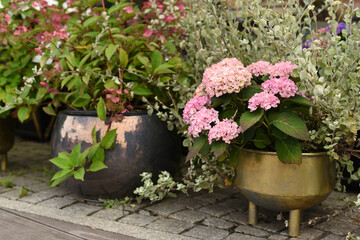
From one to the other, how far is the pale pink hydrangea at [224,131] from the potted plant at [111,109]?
60cm

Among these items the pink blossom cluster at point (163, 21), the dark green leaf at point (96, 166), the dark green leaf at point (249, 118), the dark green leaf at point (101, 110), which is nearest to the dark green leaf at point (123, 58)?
the dark green leaf at point (101, 110)

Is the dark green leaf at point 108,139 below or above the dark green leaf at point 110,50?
below

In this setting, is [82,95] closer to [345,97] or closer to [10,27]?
[10,27]

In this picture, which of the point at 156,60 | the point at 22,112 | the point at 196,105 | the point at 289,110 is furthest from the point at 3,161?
the point at 289,110

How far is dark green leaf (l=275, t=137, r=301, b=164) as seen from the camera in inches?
93.1

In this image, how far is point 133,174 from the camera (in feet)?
10.0

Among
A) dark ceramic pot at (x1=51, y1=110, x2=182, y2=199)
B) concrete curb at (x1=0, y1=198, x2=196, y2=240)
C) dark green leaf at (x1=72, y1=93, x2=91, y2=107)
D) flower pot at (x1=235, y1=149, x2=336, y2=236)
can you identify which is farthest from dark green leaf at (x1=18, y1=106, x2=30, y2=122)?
flower pot at (x1=235, y1=149, x2=336, y2=236)

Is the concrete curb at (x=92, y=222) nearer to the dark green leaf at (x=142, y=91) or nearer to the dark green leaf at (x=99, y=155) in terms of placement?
the dark green leaf at (x=99, y=155)

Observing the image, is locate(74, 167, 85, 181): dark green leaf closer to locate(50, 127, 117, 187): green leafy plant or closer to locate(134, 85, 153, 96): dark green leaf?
locate(50, 127, 117, 187): green leafy plant

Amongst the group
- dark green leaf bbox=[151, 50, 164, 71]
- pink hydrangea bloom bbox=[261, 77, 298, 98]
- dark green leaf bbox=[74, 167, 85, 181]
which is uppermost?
dark green leaf bbox=[151, 50, 164, 71]

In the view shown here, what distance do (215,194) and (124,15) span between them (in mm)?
1507

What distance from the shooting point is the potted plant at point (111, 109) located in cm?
299

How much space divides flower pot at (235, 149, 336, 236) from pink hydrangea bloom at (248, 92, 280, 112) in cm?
31

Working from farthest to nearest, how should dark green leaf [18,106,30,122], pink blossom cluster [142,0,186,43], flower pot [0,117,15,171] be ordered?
flower pot [0,117,15,171] → pink blossom cluster [142,0,186,43] → dark green leaf [18,106,30,122]
